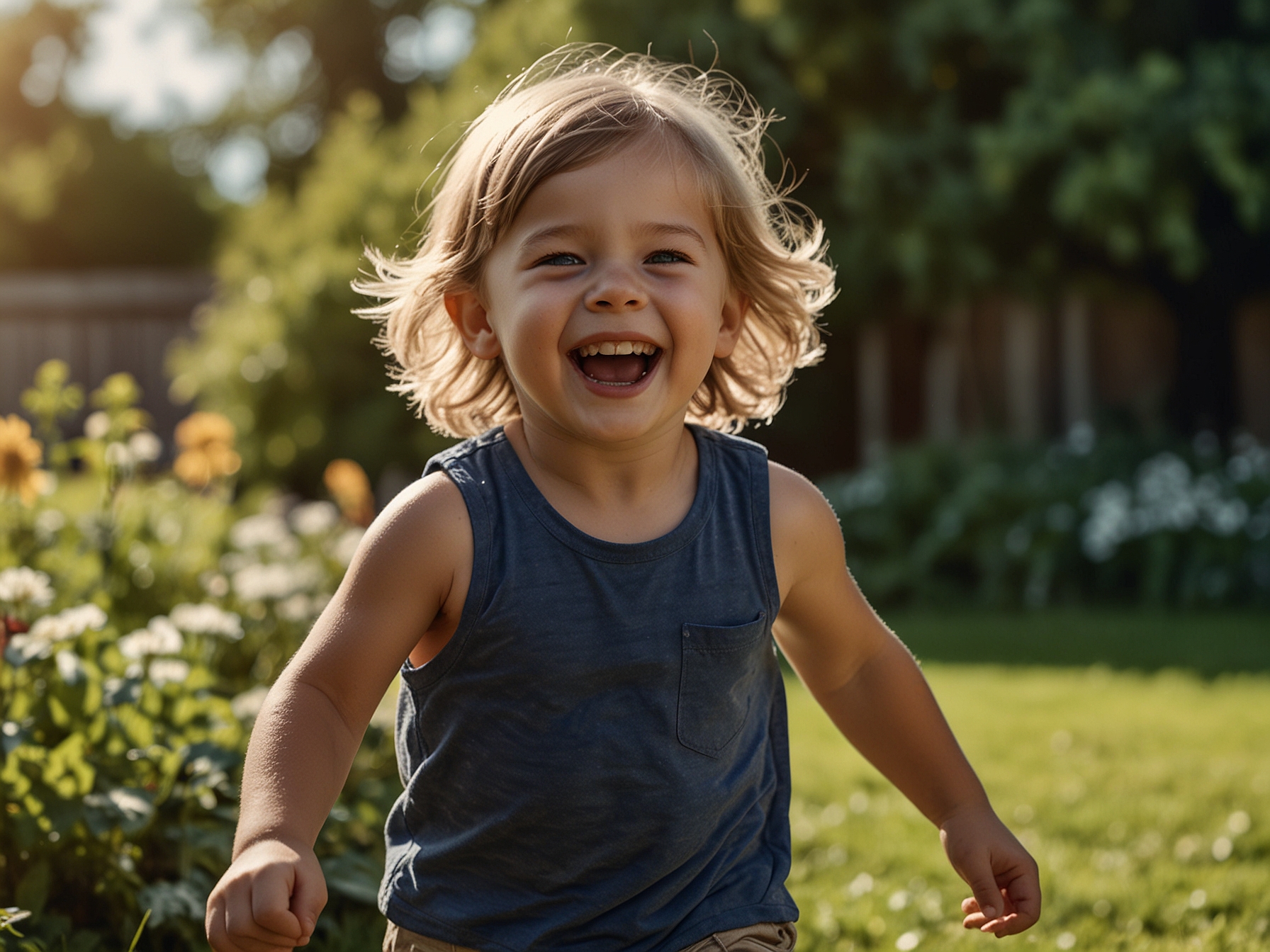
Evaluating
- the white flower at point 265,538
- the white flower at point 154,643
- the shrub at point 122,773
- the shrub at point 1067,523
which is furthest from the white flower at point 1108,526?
the white flower at point 154,643

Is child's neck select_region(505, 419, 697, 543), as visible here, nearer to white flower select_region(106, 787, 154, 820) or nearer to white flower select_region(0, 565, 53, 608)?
white flower select_region(106, 787, 154, 820)

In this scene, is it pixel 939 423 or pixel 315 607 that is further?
pixel 939 423

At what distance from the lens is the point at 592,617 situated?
1.83 m

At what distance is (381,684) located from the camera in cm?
175

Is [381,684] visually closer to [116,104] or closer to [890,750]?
[890,750]

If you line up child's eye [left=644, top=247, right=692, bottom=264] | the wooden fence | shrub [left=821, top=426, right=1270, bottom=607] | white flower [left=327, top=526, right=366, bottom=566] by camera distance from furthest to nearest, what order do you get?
1. the wooden fence
2. shrub [left=821, top=426, right=1270, bottom=607]
3. white flower [left=327, top=526, right=366, bottom=566]
4. child's eye [left=644, top=247, right=692, bottom=264]

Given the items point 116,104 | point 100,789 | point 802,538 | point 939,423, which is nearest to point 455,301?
point 802,538

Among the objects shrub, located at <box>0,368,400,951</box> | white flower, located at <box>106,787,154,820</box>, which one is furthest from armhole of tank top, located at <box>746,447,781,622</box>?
white flower, located at <box>106,787,154,820</box>

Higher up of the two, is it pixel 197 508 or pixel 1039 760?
pixel 197 508

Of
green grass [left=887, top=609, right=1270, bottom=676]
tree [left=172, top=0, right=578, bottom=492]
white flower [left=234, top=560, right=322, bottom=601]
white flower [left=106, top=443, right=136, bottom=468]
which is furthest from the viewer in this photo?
tree [left=172, top=0, right=578, bottom=492]

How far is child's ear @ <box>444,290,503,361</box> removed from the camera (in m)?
2.10

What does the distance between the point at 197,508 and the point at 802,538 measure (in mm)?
3866

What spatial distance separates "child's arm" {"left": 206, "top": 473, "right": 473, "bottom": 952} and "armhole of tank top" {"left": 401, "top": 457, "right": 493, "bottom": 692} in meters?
0.01

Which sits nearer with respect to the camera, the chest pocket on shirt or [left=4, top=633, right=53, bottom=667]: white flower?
the chest pocket on shirt
